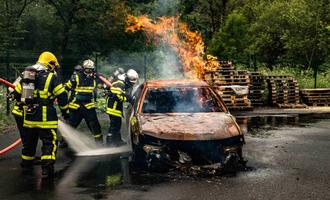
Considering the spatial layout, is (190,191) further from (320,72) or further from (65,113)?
(320,72)

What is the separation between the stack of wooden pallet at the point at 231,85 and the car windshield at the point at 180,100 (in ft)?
31.5

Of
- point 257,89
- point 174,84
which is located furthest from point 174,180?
point 257,89

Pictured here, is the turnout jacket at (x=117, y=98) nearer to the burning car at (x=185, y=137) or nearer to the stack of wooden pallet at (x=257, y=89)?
the burning car at (x=185, y=137)

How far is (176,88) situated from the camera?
923cm

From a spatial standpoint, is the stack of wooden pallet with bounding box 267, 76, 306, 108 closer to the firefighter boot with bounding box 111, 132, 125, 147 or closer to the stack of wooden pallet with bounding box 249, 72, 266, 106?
the stack of wooden pallet with bounding box 249, 72, 266, 106

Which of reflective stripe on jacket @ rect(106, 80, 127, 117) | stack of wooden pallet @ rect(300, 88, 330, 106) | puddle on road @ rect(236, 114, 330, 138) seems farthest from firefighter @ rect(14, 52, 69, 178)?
stack of wooden pallet @ rect(300, 88, 330, 106)

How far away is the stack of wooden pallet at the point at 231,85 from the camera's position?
749 inches

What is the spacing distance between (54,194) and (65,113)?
6.40ft

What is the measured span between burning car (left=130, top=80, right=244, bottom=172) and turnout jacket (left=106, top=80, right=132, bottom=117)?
3.42 ft

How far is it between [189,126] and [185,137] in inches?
15.0

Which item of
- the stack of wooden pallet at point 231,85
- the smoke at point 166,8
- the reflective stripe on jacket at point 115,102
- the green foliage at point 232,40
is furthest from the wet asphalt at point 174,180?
the smoke at point 166,8

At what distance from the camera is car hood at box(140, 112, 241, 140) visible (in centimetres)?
752

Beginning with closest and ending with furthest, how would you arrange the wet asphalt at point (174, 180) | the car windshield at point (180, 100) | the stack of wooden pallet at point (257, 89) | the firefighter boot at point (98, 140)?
the wet asphalt at point (174, 180), the car windshield at point (180, 100), the firefighter boot at point (98, 140), the stack of wooden pallet at point (257, 89)

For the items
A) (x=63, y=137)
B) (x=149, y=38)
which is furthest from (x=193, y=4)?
(x=63, y=137)
